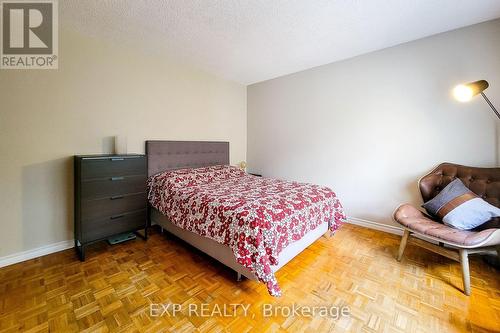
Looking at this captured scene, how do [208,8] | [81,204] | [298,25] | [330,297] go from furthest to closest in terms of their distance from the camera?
[298,25]
[81,204]
[208,8]
[330,297]

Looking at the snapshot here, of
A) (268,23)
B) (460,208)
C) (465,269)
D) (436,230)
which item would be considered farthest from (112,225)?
(460,208)

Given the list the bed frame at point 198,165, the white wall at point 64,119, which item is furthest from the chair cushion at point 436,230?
the white wall at point 64,119

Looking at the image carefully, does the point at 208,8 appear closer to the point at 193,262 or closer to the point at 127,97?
the point at 127,97

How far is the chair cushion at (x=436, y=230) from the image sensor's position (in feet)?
5.45

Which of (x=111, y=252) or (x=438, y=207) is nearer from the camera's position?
(x=438, y=207)

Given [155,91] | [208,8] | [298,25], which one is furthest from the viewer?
[155,91]

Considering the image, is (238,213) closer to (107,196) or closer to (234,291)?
(234,291)

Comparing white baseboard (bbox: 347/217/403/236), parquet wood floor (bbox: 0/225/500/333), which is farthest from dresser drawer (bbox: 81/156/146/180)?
white baseboard (bbox: 347/217/403/236)

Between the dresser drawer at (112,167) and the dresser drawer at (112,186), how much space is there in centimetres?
5

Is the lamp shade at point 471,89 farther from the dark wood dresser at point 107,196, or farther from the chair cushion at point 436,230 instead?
the dark wood dresser at point 107,196

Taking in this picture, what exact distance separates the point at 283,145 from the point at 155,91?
2.26 meters

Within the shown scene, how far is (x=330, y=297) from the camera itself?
1.67 meters

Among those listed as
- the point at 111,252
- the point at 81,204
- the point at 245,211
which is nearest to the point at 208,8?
the point at 245,211

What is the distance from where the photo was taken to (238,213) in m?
1.73
